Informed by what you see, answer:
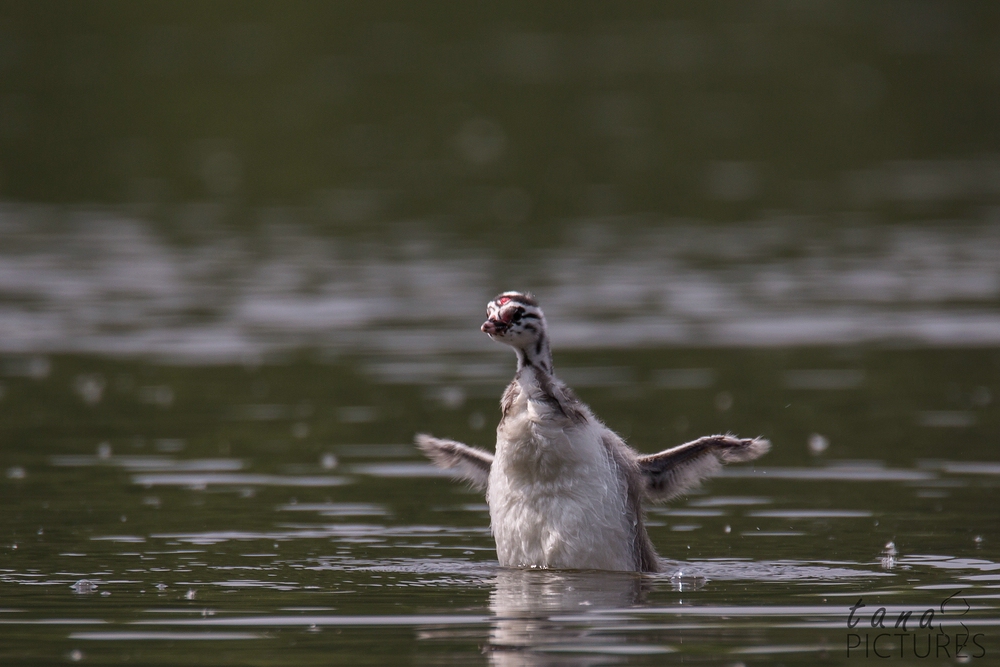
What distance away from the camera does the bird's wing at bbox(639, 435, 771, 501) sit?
16.6m

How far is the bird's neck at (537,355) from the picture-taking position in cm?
1623

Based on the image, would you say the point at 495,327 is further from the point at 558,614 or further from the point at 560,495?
the point at 558,614

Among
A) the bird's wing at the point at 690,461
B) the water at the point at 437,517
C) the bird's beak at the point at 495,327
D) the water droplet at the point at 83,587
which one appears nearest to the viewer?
the water at the point at 437,517

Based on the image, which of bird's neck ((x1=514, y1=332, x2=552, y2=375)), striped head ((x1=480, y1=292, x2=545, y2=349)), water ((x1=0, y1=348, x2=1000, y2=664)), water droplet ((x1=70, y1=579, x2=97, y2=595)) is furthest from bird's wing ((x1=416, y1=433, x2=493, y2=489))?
water droplet ((x1=70, y1=579, x2=97, y2=595))

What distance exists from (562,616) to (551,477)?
6.96ft

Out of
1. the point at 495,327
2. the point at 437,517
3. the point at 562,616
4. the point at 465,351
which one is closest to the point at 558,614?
the point at 562,616

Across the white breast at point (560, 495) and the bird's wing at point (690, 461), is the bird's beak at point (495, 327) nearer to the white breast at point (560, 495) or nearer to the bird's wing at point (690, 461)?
the white breast at point (560, 495)

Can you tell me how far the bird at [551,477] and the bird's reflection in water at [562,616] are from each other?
0.65ft

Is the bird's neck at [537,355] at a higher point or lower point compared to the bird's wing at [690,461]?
higher

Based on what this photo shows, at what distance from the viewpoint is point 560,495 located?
16.2 metres

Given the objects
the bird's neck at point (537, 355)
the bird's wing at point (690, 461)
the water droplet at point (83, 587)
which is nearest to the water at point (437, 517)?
the water droplet at point (83, 587)

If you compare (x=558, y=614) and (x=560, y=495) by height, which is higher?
(x=560, y=495)

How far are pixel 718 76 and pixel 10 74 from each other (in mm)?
27958

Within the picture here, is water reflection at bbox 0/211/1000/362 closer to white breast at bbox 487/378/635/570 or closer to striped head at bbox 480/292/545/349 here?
white breast at bbox 487/378/635/570
